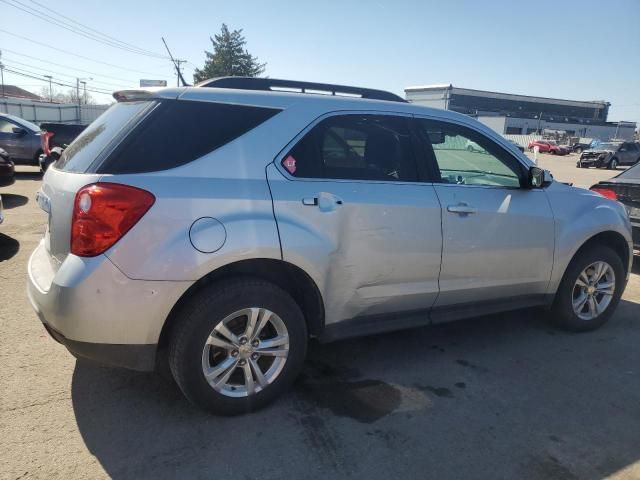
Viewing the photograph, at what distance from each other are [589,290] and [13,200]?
9.98m

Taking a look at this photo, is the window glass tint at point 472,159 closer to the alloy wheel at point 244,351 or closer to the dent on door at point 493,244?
the dent on door at point 493,244

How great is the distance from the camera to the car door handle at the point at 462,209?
3381 mm

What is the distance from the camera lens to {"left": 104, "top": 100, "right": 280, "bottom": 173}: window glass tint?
253 centimetres

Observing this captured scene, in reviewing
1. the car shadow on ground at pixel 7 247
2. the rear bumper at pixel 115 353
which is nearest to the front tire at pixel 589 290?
the rear bumper at pixel 115 353

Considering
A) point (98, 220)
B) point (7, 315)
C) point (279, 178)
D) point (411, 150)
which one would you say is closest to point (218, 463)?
point (98, 220)

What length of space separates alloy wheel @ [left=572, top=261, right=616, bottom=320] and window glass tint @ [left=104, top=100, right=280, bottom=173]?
10.6 ft

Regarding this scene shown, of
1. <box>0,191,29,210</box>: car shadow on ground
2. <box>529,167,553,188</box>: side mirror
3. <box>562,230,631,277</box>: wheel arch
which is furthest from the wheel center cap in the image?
<box>0,191,29,210</box>: car shadow on ground

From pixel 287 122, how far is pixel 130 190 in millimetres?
1007

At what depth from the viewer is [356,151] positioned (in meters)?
3.18

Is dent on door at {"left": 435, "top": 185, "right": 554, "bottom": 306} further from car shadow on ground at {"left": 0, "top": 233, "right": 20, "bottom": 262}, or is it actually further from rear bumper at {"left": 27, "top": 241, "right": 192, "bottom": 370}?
car shadow on ground at {"left": 0, "top": 233, "right": 20, "bottom": 262}

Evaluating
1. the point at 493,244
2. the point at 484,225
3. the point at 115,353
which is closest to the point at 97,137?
the point at 115,353

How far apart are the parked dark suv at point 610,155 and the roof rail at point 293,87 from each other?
3557 centimetres

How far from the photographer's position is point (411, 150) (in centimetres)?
338

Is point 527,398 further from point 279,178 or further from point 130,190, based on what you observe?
point 130,190
